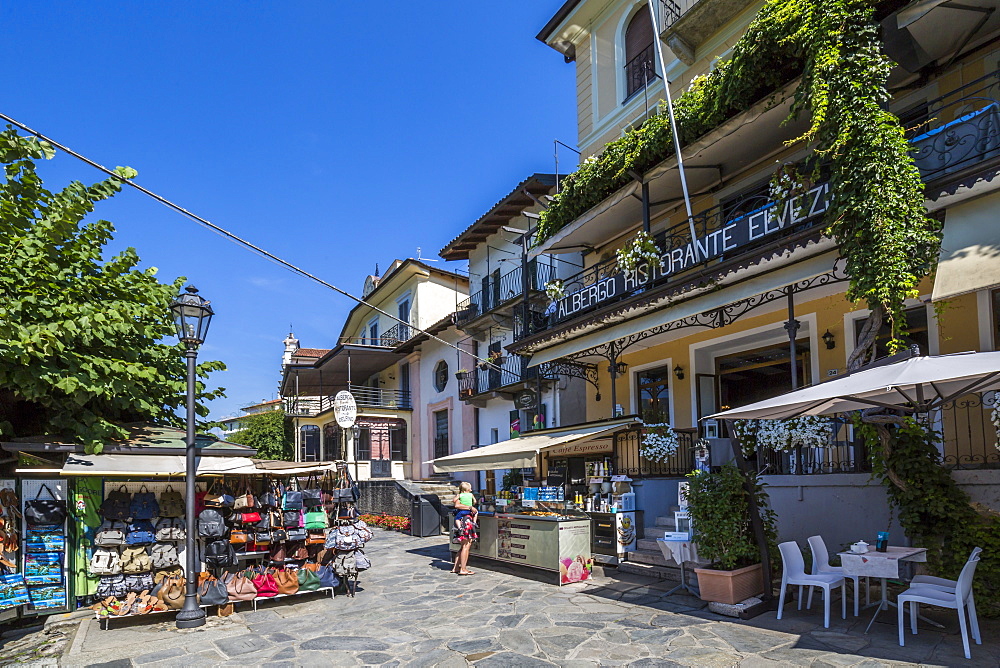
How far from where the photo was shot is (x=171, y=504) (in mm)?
9148

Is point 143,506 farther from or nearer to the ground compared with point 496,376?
nearer to the ground

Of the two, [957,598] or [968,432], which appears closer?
[957,598]

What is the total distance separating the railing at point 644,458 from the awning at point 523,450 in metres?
0.48

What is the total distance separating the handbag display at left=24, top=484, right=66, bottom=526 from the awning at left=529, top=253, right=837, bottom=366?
9212 mm

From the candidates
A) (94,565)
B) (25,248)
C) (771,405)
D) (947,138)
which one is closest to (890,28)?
(947,138)

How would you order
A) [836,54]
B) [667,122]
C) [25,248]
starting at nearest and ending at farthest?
[25,248]
[836,54]
[667,122]

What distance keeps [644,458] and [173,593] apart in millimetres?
8194

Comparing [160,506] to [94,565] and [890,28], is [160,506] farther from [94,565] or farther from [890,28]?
[890,28]

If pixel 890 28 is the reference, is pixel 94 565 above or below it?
below

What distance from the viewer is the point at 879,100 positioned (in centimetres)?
838

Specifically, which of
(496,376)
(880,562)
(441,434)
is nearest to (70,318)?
(880,562)

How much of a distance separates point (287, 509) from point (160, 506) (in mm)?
1678

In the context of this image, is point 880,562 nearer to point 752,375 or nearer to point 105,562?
point 752,375

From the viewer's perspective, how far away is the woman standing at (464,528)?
1157 centimetres
